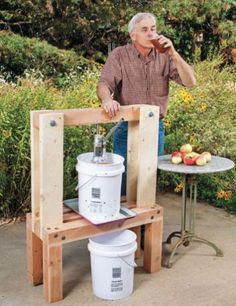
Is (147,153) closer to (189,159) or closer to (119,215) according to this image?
(189,159)

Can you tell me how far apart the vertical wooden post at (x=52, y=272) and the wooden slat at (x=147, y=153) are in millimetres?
694

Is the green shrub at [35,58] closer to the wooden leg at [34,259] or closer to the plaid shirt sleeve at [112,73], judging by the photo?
the plaid shirt sleeve at [112,73]

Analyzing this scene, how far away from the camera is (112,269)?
341 cm

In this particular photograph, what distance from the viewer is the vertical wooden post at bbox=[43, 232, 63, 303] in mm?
3328

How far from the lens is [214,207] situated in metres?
5.36

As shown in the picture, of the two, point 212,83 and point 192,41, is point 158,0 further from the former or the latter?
point 212,83

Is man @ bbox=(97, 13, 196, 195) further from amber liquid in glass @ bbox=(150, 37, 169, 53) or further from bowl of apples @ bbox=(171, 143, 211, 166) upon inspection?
bowl of apples @ bbox=(171, 143, 211, 166)

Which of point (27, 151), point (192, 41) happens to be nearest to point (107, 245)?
point (27, 151)

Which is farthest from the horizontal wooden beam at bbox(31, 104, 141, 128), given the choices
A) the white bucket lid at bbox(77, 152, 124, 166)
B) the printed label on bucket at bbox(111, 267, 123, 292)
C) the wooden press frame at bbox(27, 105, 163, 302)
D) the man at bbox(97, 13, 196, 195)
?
the printed label on bucket at bbox(111, 267, 123, 292)

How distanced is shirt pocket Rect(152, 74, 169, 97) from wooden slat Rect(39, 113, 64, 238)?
3.29 ft

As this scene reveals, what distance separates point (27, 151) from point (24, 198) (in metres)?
0.44

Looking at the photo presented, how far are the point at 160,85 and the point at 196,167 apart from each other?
2.25ft

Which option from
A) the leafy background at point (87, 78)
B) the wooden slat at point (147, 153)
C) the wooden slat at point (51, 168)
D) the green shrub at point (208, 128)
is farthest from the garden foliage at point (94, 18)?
the wooden slat at point (51, 168)

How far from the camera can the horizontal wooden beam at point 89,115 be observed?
3.32 metres
